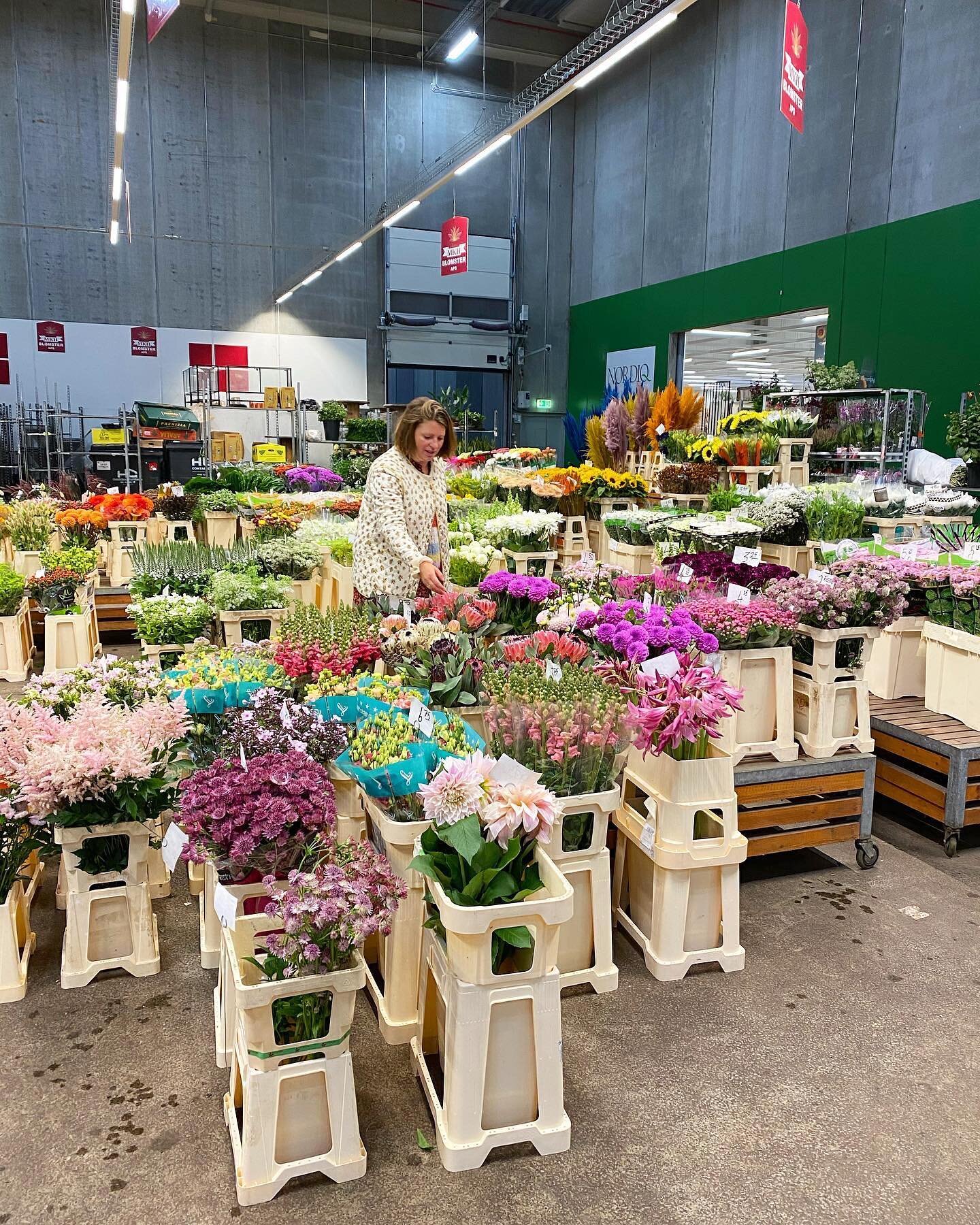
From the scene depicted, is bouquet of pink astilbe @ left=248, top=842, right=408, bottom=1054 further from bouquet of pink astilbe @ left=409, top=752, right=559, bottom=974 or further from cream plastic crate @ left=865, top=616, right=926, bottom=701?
cream plastic crate @ left=865, top=616, right=926, bottom=701

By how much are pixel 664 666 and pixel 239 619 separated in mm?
2563

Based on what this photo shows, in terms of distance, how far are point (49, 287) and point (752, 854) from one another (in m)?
13.8

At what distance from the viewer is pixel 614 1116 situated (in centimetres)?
199

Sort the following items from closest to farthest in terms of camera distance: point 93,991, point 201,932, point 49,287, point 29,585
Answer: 1. point 93,991
2. point 201,932
3. point 29,585
4. point 49,287

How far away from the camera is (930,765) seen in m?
3.44

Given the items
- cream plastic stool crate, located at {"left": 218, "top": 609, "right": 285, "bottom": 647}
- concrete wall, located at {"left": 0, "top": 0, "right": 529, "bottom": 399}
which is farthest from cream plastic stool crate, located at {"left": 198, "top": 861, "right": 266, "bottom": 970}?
concrete wall, located at {"left": 0, "top": 0, "right": 529, "bottom": 399}

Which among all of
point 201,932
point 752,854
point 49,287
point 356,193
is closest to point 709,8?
point 356,193

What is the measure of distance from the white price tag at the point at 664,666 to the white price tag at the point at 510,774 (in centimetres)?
77

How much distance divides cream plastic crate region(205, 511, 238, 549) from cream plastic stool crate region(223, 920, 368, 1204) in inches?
244

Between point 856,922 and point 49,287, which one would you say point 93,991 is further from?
point 49,287

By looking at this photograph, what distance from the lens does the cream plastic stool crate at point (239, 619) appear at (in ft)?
14.5

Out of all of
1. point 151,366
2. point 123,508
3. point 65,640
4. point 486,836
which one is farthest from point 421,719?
point 151,366

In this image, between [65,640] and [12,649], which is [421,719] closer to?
[65,640]

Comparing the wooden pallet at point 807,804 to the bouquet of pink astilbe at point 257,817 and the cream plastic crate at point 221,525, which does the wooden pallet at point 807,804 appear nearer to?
the bouquet of pink astilbe at point 257,817
